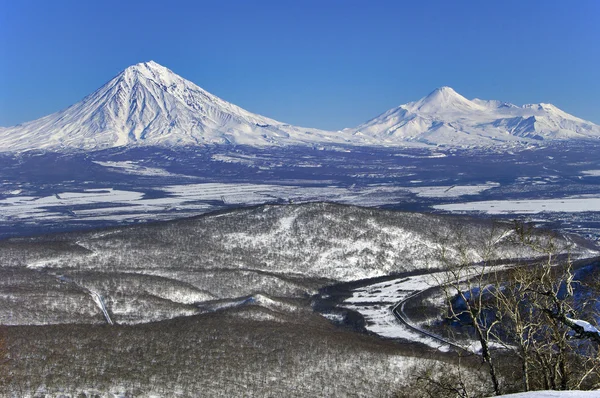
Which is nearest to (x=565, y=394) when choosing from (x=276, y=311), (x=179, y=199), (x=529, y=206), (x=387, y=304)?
(x=276, y=311)

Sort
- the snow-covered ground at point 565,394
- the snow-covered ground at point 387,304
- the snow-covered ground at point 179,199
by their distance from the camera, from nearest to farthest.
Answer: the snow-covered ground at point 565,394, the snow-covered ground at point 387,304, the snow-covered ground at point 179,199

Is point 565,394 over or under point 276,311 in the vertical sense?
over

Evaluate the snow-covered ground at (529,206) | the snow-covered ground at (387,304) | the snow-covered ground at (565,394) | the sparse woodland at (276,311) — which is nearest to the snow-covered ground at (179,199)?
the snow-covered ground at (529,206)

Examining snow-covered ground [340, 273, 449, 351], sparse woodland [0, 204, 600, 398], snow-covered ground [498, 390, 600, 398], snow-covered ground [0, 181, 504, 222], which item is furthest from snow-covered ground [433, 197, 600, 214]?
snow-covered ground [498, 390, 600, 398]

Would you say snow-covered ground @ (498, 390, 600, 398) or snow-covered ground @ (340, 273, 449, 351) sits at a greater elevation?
snow-covered ground @ (498, 390, 600, 398)

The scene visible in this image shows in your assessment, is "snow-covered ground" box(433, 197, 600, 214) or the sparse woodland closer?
the sparse woodland

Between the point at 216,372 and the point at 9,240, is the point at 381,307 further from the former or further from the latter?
the point at 9,240

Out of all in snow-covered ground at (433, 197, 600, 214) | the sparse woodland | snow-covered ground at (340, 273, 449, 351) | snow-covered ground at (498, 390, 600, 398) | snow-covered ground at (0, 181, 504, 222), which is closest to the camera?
snow-covered ground at (498, 390, 600, 398)

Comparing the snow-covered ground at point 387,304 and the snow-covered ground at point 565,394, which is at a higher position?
the snow-covered ground at point 565,394

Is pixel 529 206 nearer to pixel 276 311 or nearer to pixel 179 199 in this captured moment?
pixel 179 199

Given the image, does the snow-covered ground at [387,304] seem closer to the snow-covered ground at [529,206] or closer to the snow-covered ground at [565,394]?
the snow-covered ground at [565,394]

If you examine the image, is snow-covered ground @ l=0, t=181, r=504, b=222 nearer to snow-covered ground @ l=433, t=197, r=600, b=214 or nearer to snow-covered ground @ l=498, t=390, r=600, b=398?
snow-covered ground @ l=433, t=197, r=600, b=214
